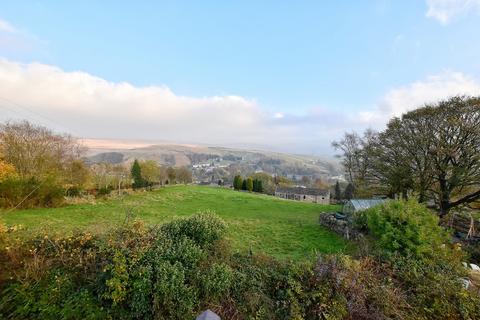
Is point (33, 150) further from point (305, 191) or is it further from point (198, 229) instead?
point (305, 191)

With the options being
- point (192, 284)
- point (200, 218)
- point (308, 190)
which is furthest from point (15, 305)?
point (308, 190)

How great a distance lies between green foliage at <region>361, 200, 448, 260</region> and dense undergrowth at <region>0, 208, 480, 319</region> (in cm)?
105

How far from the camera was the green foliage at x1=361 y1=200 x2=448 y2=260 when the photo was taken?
7.59 metres

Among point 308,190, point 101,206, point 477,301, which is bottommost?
point 308,190

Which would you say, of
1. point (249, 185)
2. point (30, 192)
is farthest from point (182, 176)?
point (30, 192)

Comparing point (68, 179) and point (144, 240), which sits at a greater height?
point (144, 240)

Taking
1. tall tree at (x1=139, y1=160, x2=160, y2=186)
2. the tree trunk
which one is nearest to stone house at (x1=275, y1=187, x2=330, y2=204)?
tall tree at (x1=139, y1=160, x2=160, y2=186)

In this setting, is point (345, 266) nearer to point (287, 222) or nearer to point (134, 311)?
point (134, 311)

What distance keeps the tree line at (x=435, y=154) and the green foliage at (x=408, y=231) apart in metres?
4.12

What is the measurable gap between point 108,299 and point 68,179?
19.9 m

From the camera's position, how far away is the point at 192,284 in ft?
17.2

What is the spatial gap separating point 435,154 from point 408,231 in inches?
338

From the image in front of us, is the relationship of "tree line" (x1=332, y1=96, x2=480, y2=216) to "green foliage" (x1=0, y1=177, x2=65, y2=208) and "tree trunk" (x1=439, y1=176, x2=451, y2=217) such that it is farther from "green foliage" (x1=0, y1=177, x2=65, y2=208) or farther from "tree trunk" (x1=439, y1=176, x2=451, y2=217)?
"green foliage" (x1=0, y1=177, x2=65, y2=208)

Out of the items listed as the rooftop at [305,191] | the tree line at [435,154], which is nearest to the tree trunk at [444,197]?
the tree line at [435,154]
